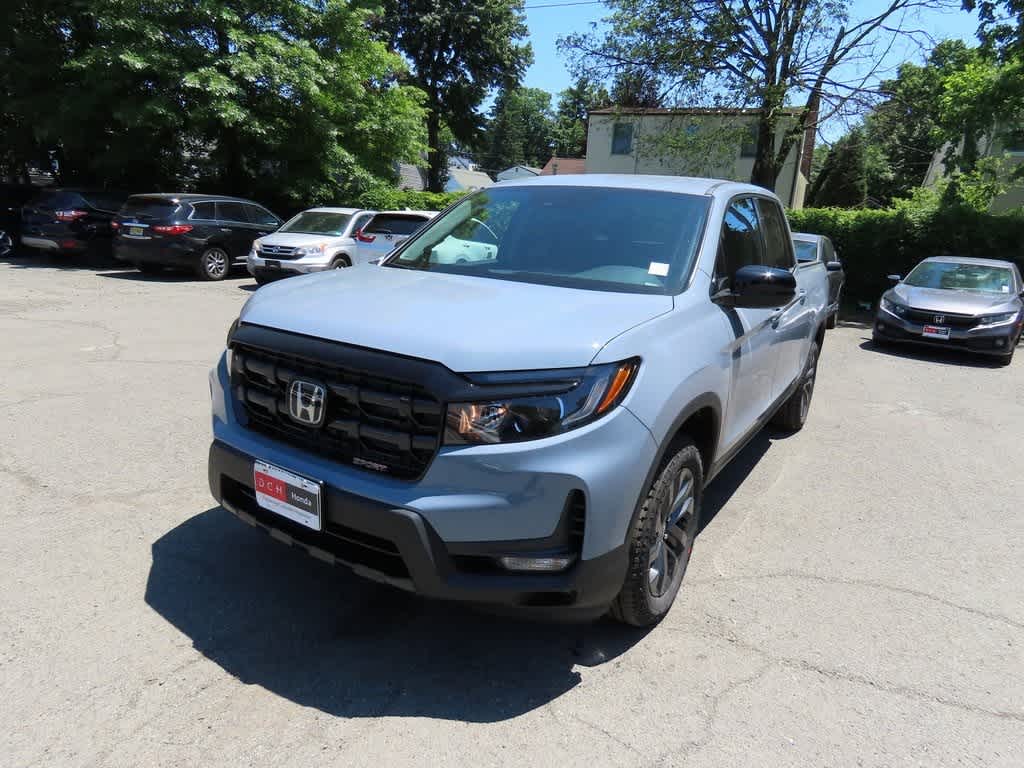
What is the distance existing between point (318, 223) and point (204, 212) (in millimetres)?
2274

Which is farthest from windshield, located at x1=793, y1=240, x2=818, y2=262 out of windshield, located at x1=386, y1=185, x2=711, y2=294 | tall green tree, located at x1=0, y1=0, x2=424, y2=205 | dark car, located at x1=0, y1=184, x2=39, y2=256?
Result: dark car, located at x1=0, y1=184, x2=39, y2=256

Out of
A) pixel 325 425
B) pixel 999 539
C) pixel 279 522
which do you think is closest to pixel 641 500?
pixel 325 425

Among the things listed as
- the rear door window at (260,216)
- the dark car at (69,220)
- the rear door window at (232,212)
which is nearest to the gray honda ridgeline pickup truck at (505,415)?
the rear door window at (232,212)

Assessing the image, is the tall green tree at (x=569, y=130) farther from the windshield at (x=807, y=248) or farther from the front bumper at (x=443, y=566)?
the front bumper at (x=443, y=566)

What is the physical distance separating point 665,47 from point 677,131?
102 inches

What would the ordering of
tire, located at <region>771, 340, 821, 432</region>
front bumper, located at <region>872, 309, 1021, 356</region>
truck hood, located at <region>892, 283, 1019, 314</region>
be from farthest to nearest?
truck hood, located at <region>892, 283, 1019, 314</region> → front bumper, located at <region>872, 309, 1021, 356</region> → tire, located at <region>771, 340, 821, 432</region>

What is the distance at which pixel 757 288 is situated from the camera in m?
3.16

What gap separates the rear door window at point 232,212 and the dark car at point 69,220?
8.86 ft

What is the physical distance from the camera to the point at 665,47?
764 inches

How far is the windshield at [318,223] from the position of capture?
1345cm

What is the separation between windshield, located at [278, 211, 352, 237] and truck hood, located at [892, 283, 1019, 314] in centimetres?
983

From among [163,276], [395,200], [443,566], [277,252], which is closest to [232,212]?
[163,276]

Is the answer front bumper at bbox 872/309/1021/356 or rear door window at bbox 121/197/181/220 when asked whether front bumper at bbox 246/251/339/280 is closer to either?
rear door window at bbox 121/197/181/220

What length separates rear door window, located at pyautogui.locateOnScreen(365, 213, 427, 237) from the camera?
44.2 ft
